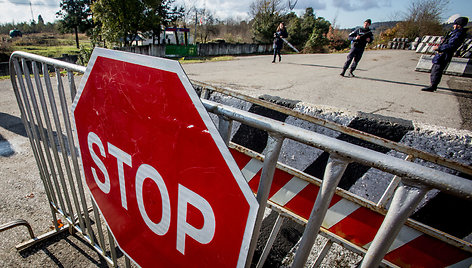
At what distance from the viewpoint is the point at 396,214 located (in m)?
0.60

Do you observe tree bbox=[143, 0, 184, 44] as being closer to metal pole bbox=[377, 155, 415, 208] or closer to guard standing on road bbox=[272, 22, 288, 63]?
guard standing on road bbox=[272, 22, 288, 63]

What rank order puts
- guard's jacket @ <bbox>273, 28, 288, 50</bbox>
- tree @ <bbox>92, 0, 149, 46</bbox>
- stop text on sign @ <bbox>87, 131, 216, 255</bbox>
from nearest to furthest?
stop text on sign @ <bbox>87, 131, 216, 255</bbox>, guard's jacket @ <bbox>273, 28, 288, 50</bbox>, tree @ <bbox>92, 0, 149, 46</bbox>

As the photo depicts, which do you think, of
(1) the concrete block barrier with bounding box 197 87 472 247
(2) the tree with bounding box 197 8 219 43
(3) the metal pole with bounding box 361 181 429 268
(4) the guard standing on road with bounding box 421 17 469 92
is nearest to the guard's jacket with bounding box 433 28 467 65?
(4) the guard standing on road with bounding box 421 17 469 92

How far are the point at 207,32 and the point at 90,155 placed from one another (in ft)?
162

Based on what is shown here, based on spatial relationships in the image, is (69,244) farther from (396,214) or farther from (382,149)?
(382,149)

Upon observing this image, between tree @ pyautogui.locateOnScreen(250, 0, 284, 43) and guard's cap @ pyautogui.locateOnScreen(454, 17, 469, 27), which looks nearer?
guard's cap @ pyautogui.locateOnScreen(454, 17, 469, 27)

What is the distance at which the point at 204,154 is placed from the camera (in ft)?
2.55

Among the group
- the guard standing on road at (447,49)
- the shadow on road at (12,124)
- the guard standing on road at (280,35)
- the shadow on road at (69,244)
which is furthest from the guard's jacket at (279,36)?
the shadow on road at (69,244)

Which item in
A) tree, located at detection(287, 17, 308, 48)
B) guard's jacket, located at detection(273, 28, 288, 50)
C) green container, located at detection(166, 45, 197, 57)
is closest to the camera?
guard's jacket, located at detection(273, 28, 288, 50)

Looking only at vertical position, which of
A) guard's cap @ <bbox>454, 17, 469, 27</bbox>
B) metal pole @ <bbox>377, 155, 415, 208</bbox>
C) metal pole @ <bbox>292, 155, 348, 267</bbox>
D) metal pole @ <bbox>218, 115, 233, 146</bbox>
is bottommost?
metal pole @ <bbox>377, 155, 415, 208</bbox>

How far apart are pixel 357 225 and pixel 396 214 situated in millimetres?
1051

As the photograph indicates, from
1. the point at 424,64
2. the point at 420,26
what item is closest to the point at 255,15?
the point at 420,26

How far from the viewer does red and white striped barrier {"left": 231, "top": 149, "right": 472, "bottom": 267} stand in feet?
4.10

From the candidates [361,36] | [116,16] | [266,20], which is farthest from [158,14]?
[361,36]
